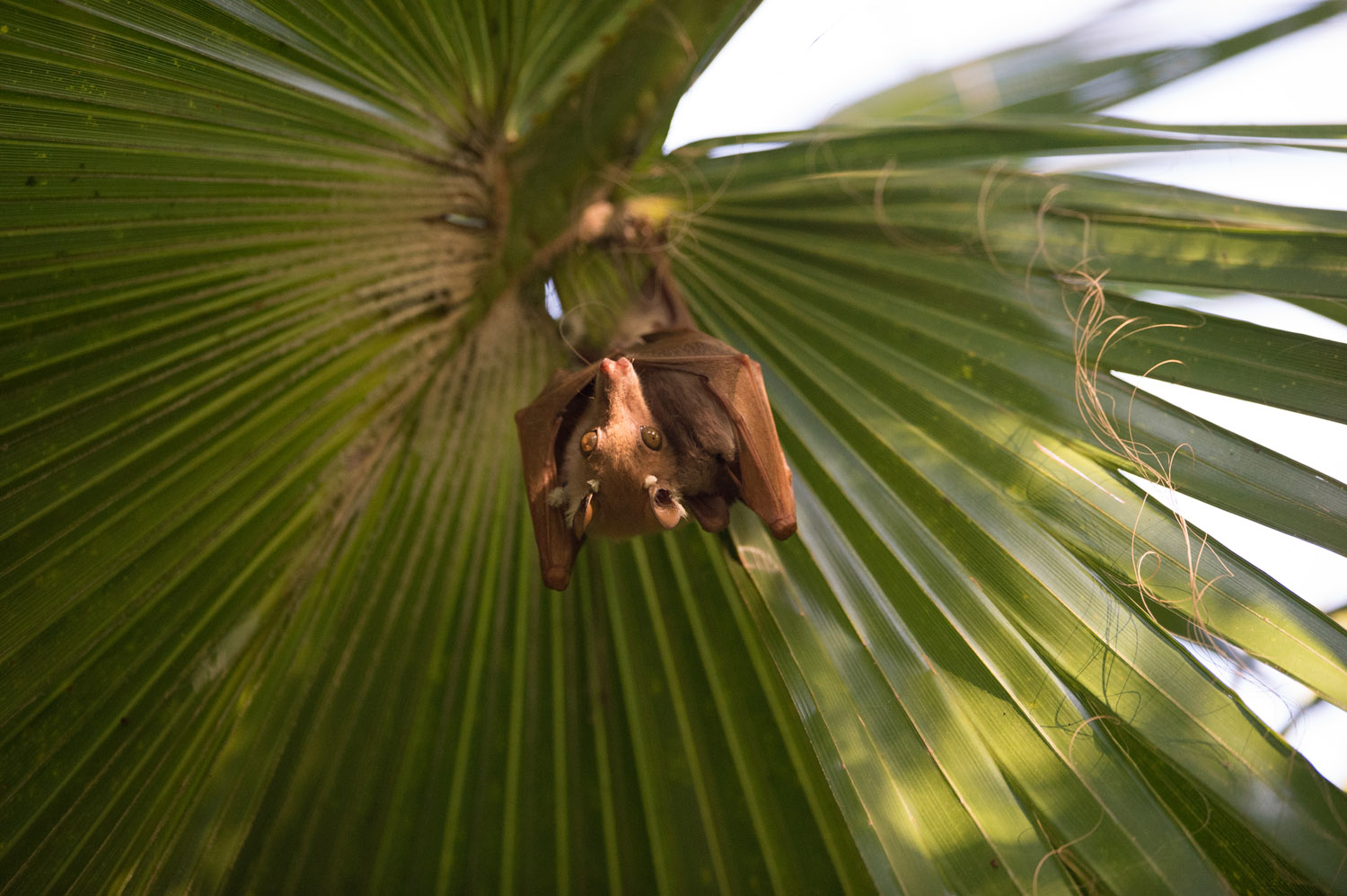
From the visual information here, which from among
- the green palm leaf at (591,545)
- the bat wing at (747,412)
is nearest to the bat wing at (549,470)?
the bat wing at (747,412)

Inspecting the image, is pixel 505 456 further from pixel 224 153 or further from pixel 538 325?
pixel 224 153

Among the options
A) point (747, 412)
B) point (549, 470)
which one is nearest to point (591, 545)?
point (549, 470)

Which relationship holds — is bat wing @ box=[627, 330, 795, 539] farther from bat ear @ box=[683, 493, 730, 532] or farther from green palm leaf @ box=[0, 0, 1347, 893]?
green palm leaf @ box=[0, 0, 1347, 893]

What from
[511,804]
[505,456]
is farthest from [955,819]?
[505,456]

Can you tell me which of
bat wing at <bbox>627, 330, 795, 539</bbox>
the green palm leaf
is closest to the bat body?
bat wing at <bbox>627, 330, 795, 539</bbox>

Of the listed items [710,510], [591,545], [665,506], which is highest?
[665,506]

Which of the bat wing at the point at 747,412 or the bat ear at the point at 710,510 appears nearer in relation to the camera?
the bat wing at the point at 747,412

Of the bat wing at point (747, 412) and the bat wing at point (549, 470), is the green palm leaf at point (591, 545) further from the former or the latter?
the bat wing at point (549, 470)

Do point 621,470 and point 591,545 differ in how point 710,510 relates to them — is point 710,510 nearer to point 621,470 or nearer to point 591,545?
point 621,470
